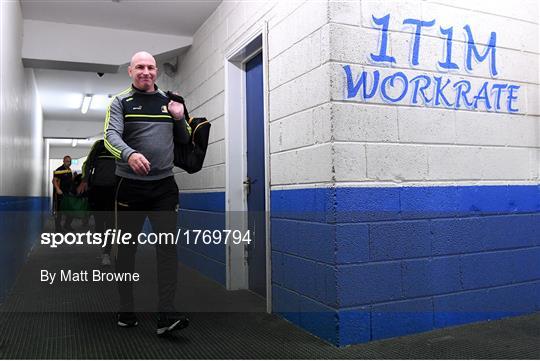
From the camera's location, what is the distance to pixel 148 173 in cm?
242

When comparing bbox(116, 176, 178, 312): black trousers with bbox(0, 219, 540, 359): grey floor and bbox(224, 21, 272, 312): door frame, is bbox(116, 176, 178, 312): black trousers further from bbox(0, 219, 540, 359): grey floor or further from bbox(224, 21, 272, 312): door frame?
bbox(224, 21, 272, 312): door frame

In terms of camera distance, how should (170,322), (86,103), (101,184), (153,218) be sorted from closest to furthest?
(170,322) → (153,218) → (101,184) → (86,103)

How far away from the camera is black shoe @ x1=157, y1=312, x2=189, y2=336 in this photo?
2.34 meters

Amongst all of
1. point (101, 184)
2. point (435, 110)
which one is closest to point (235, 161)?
point (101, 184)

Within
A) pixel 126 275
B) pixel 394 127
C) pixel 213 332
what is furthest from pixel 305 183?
pixel 126 275

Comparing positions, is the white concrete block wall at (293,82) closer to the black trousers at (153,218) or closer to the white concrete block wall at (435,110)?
the white concrete block wall at (435,110)

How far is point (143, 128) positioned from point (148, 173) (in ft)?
0.84

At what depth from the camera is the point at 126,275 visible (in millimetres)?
2506

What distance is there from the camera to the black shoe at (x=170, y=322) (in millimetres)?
2338

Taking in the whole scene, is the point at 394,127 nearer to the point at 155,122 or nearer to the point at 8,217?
the point at 155,122

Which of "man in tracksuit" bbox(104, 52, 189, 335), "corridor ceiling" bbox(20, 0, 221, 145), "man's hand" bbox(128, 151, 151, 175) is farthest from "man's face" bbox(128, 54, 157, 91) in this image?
"corridor ceiling" bbox(20, 0, 221, 145)

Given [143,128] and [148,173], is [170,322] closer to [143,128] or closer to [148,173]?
[148,173]

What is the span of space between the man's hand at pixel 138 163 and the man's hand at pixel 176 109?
1.18 ft

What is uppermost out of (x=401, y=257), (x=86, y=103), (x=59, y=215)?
(x=86, y=103)
